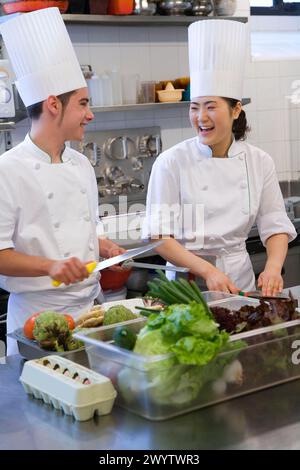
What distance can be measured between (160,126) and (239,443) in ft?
11.9

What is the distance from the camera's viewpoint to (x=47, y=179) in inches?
102

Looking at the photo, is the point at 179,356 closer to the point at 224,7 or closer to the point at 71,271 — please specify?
the point at 71,271

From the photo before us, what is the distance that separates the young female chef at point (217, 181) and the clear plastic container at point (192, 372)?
1.06 m

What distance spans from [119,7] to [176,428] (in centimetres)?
327

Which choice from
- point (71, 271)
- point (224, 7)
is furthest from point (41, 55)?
point (224, 7)

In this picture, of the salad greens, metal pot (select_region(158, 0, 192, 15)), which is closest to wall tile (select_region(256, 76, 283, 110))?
metal pot (select_region(158, 0, 192, 15))

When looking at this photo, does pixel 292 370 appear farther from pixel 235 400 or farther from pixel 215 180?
pixel 215 180

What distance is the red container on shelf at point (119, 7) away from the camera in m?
4.38

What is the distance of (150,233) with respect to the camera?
112 inches

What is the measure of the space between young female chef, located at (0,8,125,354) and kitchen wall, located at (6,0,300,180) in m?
1.77

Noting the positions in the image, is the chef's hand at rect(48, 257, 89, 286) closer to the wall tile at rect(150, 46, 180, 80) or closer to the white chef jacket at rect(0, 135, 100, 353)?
the white chef jacket at rect(0, 135, 100, 353)

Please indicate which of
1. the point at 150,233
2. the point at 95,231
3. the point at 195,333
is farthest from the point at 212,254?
the point at 195,333

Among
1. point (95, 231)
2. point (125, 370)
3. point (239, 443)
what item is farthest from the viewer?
point (95, 231)

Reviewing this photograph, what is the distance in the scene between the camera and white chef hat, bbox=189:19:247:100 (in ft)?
9.43
